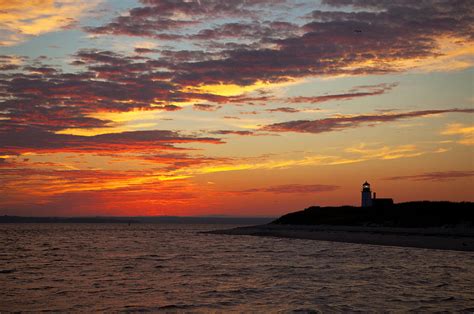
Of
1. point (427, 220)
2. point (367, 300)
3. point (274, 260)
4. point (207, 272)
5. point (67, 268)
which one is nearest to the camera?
point (367, 300)

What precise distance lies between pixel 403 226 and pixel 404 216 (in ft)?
18.9

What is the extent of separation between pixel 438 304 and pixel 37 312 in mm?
16064

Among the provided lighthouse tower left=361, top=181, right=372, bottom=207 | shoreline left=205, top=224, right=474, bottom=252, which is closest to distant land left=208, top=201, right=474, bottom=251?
shoreline left=205, top=224, right=474, bottom=252

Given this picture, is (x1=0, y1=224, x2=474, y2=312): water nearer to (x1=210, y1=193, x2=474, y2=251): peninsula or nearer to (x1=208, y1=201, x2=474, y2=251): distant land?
(x1=208, y1=201, x2=474, y2=251): distant land

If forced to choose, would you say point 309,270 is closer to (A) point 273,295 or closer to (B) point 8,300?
(A) point 273,295

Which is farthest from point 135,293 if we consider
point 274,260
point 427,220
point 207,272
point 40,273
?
point 427,220

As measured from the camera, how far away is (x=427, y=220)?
245 ft

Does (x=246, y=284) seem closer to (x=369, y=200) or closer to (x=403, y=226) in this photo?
(x=403, y=226)

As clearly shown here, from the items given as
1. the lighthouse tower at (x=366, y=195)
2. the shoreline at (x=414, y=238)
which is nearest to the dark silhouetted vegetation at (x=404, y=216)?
the lighthouse tower at (x=366, y=195)

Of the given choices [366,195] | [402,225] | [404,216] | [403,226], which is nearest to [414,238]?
[403,226]

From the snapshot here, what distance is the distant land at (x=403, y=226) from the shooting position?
182 feet

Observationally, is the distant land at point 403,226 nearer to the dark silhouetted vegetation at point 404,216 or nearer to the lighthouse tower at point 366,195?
A: the dark silhouetted vegetation at point 404,216

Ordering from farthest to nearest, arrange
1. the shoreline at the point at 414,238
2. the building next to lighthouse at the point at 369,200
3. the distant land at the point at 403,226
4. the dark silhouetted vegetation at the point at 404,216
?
the building next to lighthouse at the point at 369,200
the dark silhouetted vegetation at the point at 404,216
the distant land at the point at 403,226
the shoreline at the point at 414,238

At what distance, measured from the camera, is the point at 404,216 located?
8144cm
